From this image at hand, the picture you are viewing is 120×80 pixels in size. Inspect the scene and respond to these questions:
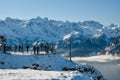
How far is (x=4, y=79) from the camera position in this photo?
50.9 metres

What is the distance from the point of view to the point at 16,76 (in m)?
55.1

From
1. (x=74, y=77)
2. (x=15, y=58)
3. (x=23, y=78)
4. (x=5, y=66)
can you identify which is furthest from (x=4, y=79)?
(x=15, y=58)

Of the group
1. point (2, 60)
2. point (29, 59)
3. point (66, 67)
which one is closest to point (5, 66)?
point (2, 60)

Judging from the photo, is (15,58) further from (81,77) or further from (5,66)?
(81,77)

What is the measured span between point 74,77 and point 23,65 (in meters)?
99.8

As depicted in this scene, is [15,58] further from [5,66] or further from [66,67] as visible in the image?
[66,67]

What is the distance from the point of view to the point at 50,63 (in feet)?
537

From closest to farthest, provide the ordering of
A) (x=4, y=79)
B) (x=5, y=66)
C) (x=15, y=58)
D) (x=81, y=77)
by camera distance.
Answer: (x=4, y=79), (x=81, y=77), (x=5, y=66), (x=15, y=58)

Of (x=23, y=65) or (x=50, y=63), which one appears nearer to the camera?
(x=23, y=65)

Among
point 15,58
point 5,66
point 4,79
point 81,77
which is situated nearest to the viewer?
point 4,79

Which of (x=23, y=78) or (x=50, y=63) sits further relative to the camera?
(x=50, y=63)

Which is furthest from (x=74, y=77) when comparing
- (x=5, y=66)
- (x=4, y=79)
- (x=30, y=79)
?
(x=5, y=66)

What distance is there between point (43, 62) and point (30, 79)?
4437 inches

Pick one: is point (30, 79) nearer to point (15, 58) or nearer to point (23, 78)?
point (23, 78)
